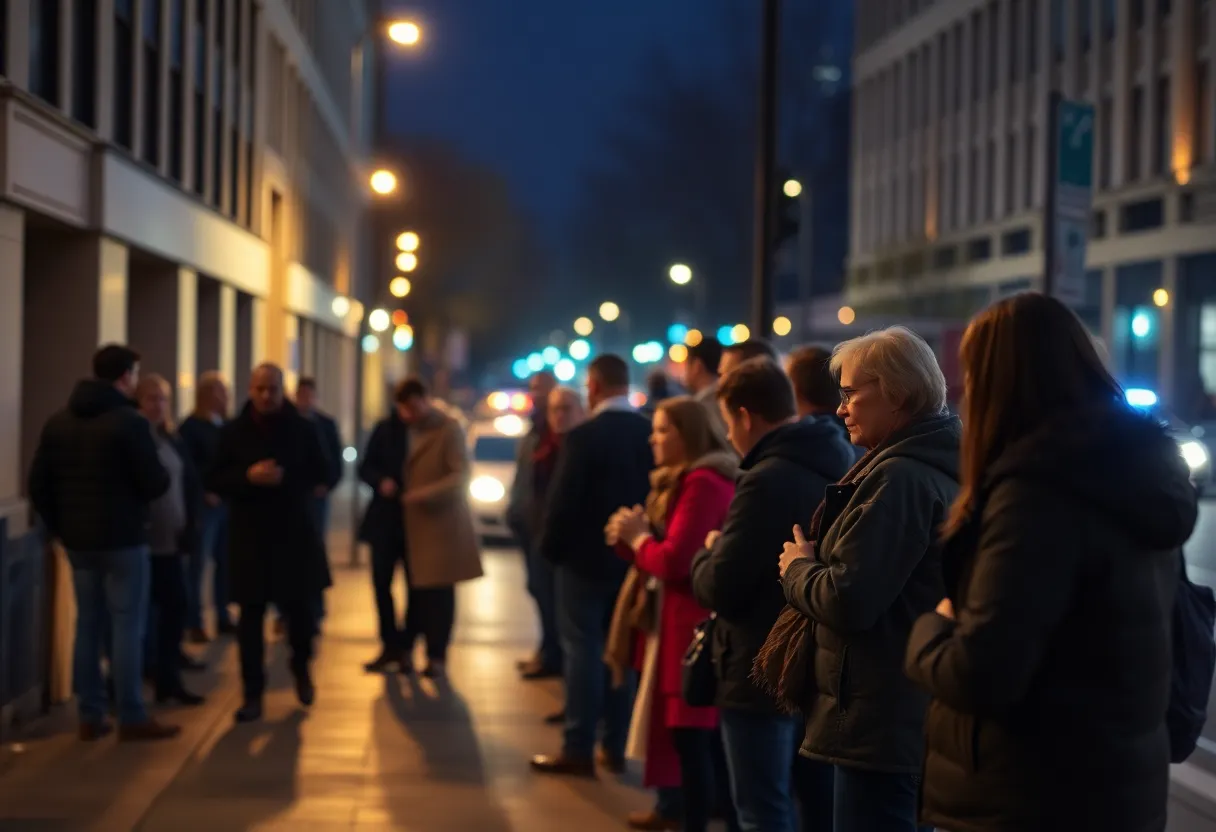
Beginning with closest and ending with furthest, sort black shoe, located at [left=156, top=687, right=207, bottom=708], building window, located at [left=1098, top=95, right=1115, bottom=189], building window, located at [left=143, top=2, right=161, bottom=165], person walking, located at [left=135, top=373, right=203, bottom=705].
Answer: person walking, located at [left=135, top=373, right=203, bottom=705]
black shoe, located at [left=156, top=687, right=207, bottom=708]
building window, located at [left=143, top=2, right=161, bottom=165]
building window, located at [left=1098, top=95, right=1115, bottom=189]

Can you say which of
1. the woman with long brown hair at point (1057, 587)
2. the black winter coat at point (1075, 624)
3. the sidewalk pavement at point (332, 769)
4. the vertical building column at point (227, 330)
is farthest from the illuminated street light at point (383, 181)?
the black winter coat at point (1075, 624)

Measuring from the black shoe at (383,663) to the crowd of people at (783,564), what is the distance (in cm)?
2

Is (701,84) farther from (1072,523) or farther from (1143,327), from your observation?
(1072,523)

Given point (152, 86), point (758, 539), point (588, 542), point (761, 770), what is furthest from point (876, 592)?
point (152, 86)

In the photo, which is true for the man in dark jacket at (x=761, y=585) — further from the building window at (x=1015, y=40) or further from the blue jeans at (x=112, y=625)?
the building window at (x=1015, y=40)

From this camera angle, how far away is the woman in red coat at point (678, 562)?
20.2 feet

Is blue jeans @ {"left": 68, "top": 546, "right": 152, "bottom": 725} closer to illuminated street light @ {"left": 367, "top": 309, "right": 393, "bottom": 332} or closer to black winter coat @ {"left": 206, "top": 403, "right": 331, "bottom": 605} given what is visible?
black winter coat @ {"left": 206, "top": 403, "right": 331, "bottom": 605}

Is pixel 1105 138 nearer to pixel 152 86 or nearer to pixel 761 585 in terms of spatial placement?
pixel 152 86

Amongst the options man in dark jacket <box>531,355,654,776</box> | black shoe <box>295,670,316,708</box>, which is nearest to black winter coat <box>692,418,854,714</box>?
man in dark jacket <box>531,355,654,776</box>

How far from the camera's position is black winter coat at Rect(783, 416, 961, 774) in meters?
3.83

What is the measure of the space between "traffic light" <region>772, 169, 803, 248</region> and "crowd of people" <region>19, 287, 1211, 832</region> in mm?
3092

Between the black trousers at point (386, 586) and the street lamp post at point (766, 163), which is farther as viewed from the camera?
the street lamp post at point (766, 163)

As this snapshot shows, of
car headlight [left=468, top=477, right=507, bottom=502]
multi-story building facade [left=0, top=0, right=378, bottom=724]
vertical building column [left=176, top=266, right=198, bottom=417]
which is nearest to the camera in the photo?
multi-story building facade [left=0, top=0, right=378, bottom=724]

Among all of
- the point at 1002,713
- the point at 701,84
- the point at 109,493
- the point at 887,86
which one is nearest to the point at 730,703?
the point at 1002,713
